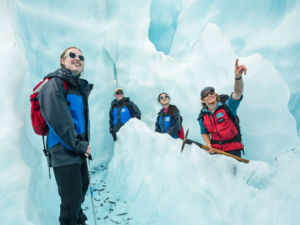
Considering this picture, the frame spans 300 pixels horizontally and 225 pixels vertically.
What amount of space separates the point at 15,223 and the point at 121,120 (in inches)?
92.7

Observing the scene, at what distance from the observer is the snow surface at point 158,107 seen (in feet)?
5.33

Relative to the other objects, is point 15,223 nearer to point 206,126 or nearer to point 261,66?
point 206,126

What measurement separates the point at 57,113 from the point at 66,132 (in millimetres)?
120

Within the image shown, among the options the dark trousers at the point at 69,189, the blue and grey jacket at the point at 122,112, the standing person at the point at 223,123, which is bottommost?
the dark trousers at the point at 69,189

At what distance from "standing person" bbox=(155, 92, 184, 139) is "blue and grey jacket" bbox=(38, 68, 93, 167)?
1.72 m

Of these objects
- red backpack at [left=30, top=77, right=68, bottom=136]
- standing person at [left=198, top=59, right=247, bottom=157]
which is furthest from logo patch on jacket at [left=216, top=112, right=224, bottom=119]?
red backpack at [left=30, top=77, right=68, bottom=136]

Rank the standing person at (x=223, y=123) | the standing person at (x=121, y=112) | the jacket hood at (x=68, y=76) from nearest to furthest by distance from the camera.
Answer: the jacket hood at (x=68, y=76) < the standing person at (x=223, y=123) < the standing person at (x=121, y=112)

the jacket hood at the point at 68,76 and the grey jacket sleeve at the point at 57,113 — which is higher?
the jacket hood at the point at 68,76

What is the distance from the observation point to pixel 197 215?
1.81 metres

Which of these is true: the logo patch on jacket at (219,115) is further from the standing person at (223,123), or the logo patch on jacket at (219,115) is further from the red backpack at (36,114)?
the red backpack at (36,114)

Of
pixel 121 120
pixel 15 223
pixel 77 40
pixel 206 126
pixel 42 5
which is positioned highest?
pixel 42 5

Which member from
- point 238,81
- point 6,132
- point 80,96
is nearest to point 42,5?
point 6,132

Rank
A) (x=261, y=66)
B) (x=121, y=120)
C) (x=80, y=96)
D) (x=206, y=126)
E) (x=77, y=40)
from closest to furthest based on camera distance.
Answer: (x=80, y=96)
(x=206, y=126)
(x=261, y=66)
(x=121, y=120)
(x=77, y=40)

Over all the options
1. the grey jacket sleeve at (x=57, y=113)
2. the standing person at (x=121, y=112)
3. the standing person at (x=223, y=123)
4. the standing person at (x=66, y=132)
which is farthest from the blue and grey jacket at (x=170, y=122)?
the grey jacket sleeve at (x=57, y=113)
